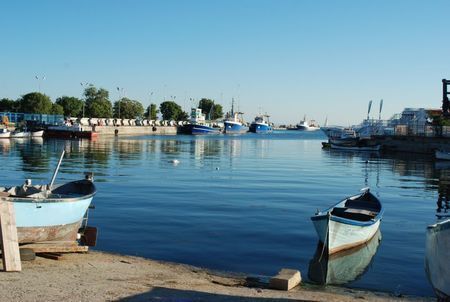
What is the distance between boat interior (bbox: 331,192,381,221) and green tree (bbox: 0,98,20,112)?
498ft

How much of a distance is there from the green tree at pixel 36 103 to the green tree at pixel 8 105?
32.1 ft

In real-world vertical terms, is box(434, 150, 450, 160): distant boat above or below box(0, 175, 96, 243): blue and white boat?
below

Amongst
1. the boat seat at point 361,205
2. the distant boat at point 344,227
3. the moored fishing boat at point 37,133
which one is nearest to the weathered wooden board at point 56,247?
the distant boat at point 344,227

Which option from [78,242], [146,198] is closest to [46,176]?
[146,198]

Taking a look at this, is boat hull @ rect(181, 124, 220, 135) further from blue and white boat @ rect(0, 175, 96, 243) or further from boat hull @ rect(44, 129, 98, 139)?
blue and white boat @ rect(0, 175, 96, 243)

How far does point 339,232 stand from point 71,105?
16368 cm

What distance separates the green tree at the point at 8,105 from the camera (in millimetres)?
161125

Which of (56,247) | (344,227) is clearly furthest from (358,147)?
(56,247)

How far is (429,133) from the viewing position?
7969 centimetres

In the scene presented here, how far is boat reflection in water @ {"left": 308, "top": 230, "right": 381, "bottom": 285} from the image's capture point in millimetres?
14984

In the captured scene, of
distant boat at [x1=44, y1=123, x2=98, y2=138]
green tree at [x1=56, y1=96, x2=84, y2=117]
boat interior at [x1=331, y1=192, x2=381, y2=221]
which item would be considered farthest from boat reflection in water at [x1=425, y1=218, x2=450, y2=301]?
green tree at [x1=56, y1=96, x2=84, y2=117]

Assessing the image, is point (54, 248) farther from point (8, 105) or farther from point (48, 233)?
point (8, 105)

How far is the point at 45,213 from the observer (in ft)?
47.0

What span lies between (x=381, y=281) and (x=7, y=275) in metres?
9.21
